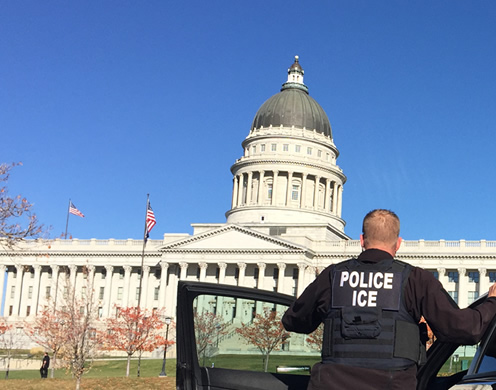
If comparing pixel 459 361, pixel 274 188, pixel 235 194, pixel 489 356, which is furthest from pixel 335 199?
pixel 489 356

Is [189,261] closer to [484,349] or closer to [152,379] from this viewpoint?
[152,379]

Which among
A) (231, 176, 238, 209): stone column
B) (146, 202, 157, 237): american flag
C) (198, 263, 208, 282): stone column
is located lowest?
(198, 263, 208, 282): stone column

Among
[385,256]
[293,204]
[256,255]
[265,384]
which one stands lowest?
[265,384]

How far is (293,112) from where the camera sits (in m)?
111

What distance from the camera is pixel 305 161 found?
106188mm

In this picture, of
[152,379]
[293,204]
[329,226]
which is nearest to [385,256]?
[152,379]

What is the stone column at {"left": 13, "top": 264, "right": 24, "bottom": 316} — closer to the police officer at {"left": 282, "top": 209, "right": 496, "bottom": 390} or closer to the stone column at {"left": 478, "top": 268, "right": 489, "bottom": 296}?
the stone column at {"left": 478, "top": 268, "right": 489, "bottom": 296}

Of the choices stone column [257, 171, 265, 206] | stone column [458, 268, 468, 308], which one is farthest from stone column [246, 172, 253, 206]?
stone column [458, 268, 468, 308]

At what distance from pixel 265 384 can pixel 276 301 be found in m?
0.60

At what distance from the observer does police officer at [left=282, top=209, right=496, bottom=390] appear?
497 cm

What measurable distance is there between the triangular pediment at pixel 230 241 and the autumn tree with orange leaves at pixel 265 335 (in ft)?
263

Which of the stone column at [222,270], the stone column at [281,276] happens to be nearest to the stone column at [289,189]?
the stone column at [222,270]

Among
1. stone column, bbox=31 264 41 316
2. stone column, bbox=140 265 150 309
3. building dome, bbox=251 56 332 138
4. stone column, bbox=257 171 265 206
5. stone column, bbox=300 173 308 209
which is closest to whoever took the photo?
stone column, bbox=140 265 150 309

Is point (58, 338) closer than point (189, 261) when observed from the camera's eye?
Yes
